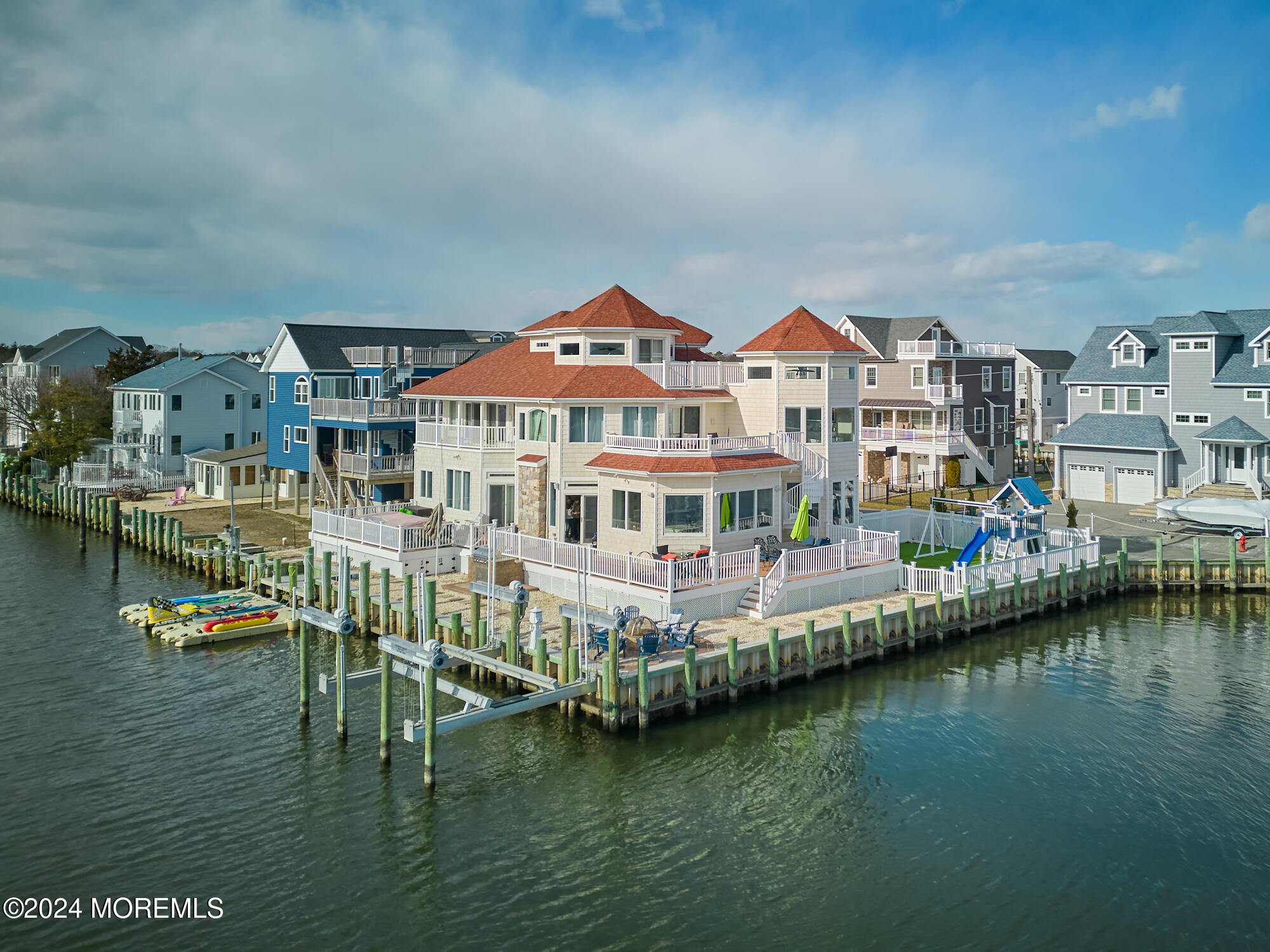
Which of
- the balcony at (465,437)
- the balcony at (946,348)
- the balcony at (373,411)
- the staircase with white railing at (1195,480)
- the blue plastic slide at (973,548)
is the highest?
the balcony at (946,348)

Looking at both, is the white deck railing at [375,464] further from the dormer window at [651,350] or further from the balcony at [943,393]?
the balcony at [943,393]

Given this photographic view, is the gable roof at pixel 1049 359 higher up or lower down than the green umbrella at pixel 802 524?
higher up

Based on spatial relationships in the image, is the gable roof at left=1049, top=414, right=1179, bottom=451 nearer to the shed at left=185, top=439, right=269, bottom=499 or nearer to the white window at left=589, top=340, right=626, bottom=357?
the white window at left=589, top=340, right=626, bottom=357

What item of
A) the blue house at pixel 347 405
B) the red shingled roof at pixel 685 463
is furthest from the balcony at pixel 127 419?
the red shingled roof at pixel 685 463

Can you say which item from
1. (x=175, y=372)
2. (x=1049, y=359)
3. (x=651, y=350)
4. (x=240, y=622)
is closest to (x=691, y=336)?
(x=651, y=350)

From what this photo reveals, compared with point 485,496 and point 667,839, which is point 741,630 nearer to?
point 667,839

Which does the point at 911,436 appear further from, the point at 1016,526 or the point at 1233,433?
the point at 1016,526
